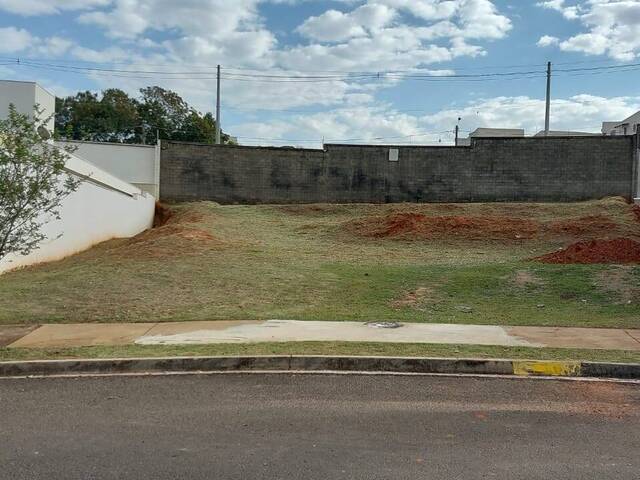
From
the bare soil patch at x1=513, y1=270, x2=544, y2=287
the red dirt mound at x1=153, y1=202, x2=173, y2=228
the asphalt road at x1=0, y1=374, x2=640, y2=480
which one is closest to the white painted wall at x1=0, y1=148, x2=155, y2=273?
the red dirt mound at x1=153, y1=202, x2=173, y2=228

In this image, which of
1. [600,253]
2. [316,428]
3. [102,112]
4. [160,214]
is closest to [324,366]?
[316,428]

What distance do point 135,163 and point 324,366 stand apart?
90.8 feet

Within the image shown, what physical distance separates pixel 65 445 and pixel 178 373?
246cm

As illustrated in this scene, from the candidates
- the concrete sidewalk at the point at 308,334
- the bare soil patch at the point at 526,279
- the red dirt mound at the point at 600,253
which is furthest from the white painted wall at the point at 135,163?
the concrete sidewalk at the point at 308,334

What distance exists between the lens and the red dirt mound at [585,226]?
20.6m

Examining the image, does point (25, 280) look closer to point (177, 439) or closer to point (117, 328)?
point (117, 328)

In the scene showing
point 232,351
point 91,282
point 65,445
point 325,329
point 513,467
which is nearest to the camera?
point 513,467

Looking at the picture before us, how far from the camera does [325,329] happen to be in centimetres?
958

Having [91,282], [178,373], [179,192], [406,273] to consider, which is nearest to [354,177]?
[179,192]

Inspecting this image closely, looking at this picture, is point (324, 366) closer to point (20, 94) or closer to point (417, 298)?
point (417, 298)

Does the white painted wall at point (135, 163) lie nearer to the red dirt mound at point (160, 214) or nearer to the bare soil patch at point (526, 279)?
the red dirt mound at point (160, 214)

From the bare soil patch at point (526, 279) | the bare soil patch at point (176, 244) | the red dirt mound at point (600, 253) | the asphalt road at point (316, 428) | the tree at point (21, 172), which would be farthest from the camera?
the bare soil patch at point (176, 244)

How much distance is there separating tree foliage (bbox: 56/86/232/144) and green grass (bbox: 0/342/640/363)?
69.9 m

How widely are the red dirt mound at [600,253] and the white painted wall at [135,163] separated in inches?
876
